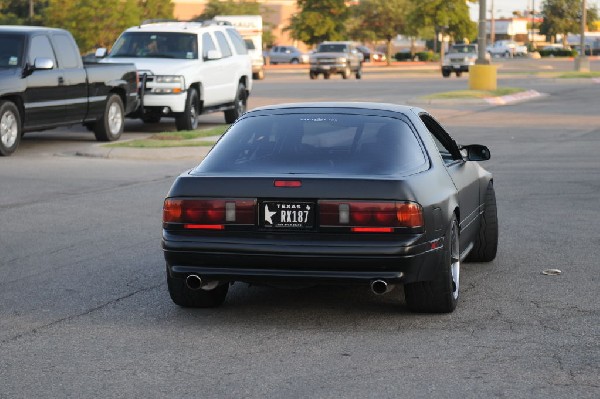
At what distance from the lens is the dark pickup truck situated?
62.4ft

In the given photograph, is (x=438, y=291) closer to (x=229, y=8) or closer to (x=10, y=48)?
(x=10, y=48)

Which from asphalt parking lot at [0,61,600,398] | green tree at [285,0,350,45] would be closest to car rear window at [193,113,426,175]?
asphalt parking lot at [0,61,600,398]

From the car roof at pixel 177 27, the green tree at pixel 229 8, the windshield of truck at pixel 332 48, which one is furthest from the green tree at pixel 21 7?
the car roof at pixel 177 27

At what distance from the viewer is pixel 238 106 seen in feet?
87.8

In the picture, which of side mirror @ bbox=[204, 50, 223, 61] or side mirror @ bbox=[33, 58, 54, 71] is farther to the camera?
side mirror @ bbox=[204, 50, 223, 61]

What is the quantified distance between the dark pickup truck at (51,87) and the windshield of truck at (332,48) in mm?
39073

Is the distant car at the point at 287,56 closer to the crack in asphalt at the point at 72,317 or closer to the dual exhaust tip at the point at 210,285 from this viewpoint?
the crack in asphalt at the point at 72,317

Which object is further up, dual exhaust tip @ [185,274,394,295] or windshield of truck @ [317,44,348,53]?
dual exhaust tip @ [185,274,394,295]

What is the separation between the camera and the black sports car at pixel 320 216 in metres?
7.26

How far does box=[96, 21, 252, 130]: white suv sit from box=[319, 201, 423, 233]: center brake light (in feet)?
53.9

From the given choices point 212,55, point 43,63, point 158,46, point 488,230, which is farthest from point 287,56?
point 488,230

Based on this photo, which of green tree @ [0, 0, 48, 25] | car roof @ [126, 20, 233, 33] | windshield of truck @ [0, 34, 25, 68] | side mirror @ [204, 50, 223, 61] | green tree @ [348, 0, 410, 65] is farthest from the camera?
green tree @ [348, 0, 410, 65]

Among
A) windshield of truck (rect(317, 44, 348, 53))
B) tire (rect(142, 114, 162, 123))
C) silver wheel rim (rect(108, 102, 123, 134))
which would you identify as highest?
silver wheel rim (rect(108, 102, 123, 134))

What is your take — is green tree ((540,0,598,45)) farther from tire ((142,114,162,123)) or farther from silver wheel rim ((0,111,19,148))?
silver wheel rim ((0,111,19,148))
